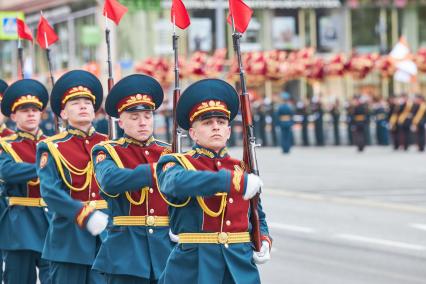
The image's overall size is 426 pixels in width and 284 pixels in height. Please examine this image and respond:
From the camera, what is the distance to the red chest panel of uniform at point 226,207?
6645 millimetres

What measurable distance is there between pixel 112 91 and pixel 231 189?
6.16 feet

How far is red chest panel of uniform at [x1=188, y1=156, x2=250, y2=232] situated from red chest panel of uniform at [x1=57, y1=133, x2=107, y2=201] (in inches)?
72.1

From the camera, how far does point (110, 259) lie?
7711 mm

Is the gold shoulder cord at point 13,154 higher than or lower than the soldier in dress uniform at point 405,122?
higher

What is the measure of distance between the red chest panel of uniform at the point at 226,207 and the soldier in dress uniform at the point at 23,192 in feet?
9.25

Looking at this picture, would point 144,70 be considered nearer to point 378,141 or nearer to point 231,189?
point 378,141

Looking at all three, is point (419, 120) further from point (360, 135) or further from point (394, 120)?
point (360, 135)

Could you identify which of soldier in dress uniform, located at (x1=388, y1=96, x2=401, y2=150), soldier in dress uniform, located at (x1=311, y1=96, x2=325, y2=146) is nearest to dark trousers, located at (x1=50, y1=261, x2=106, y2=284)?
soldier in dress uniform, located at (x1=388, y1=96, x2=401, y2=150)

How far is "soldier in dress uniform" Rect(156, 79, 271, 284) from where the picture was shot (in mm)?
6586

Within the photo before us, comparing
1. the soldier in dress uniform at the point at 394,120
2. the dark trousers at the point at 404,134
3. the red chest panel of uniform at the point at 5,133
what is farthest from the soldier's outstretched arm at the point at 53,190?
the soldier in dress uniform at the point at 394,120

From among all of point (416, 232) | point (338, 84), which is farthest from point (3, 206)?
point (338, 84)

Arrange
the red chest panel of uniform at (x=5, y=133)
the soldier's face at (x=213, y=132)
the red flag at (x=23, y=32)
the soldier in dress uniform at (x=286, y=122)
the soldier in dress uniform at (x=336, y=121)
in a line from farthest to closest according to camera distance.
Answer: the soldier in dress uniform at (x=336, y=121) < the soldier in dress uniform at (x=286, y=122) < the red flag at (x=23, y=32) < the red chest panel of uniform at (x=5, y=133) < the soldier's face at (x=213, y=132)

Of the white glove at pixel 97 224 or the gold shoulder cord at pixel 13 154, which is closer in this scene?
the white glove at pixel 97 224

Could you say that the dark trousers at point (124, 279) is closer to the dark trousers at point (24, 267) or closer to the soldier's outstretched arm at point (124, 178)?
the soldier's outstretched arm at point (124, 178)
